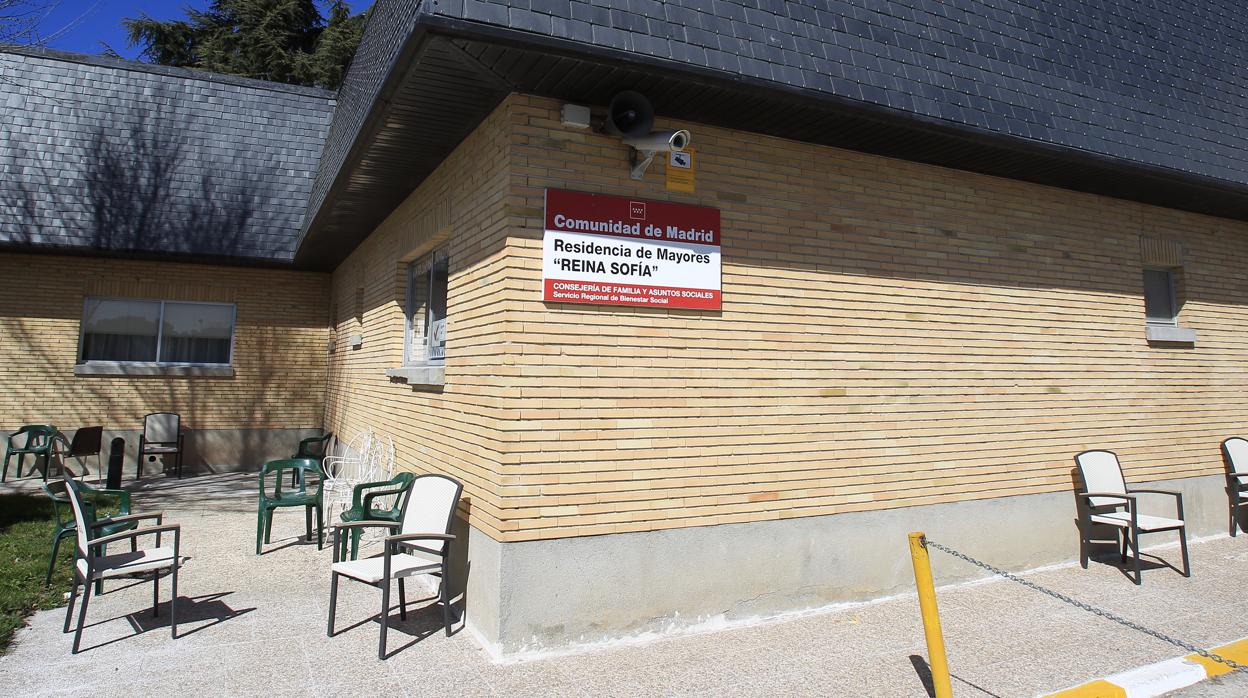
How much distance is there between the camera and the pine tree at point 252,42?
87.1ft

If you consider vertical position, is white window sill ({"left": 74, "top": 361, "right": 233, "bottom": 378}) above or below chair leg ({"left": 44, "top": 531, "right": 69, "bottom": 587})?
above

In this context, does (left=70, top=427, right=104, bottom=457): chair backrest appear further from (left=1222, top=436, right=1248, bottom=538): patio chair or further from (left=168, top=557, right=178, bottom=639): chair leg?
(left=1222, top=436, right=1248, bottom=538): patio chair

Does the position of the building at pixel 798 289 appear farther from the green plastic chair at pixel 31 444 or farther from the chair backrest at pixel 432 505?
the green plastic chair at pixel 31 444

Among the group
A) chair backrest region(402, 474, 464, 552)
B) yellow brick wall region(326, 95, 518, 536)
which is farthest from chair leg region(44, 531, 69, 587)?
chair backrest region(402, 474, 464, 552)

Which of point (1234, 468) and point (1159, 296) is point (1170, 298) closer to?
point (1159, 296)

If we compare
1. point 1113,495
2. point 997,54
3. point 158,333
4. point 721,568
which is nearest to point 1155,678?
point 1113,495

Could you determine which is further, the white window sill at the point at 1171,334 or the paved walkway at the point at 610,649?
the white window sill at the point at 1171,334

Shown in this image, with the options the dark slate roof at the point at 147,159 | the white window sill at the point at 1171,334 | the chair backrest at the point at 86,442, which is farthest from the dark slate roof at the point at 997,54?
the chair backrest at the point at 86,442

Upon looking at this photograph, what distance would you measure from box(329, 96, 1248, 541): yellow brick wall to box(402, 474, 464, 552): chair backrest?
171 millimetres

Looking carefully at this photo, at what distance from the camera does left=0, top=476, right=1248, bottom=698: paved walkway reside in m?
4.33

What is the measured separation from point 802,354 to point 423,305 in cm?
469

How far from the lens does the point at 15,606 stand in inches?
218

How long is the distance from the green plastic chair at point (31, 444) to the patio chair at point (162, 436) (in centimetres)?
127

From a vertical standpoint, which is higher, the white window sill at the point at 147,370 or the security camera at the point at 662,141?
the security camera at the point at 662,141
